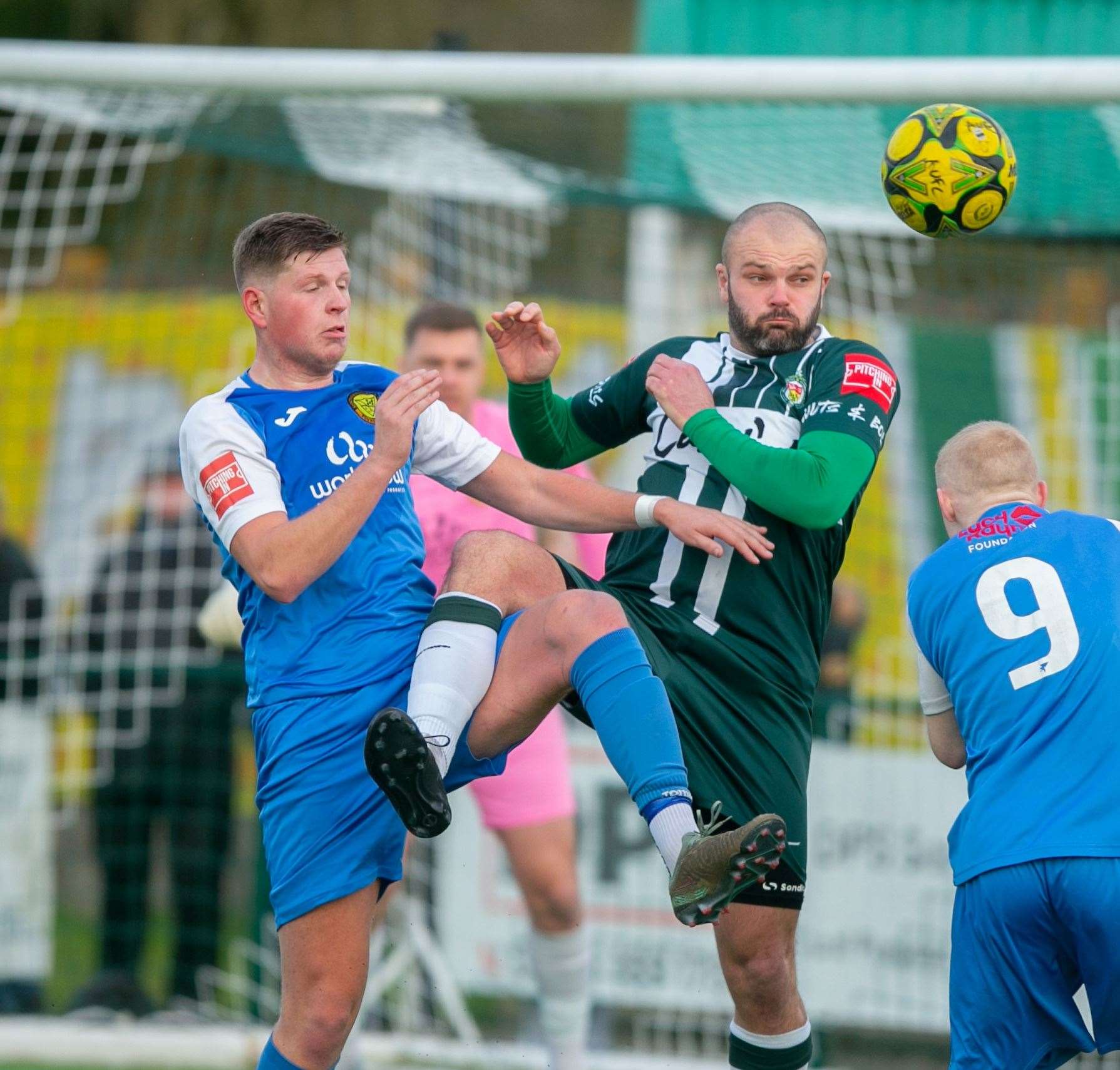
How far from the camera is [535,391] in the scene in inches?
179

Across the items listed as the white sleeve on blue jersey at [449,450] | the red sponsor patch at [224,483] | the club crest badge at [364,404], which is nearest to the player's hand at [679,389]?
the white sleeve on blue jersey at [449,450]

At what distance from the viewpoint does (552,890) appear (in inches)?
230

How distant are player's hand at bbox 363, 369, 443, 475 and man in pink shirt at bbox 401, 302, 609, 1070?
184cm

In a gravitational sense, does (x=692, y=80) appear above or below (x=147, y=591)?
above

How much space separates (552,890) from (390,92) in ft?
10.9

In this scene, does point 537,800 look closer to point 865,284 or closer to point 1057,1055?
point 1057,1055

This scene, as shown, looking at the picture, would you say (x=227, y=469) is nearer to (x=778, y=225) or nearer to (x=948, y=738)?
(x=778, y=225)

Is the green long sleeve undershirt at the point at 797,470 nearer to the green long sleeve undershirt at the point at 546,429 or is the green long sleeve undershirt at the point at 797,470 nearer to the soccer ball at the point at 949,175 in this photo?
the green long sleeve undershirt at the point at 546,429

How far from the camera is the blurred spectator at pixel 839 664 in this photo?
24.4ft

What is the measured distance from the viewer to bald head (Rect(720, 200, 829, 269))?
428 centimetres

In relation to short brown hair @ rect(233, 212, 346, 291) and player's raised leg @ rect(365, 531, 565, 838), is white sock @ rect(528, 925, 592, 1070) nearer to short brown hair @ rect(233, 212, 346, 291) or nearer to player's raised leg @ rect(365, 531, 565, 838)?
player's raised leg @ rect(365, 531, 565, 838)

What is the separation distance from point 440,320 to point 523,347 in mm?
1519

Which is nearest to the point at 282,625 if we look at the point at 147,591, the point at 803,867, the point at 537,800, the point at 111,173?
the point at 803,867

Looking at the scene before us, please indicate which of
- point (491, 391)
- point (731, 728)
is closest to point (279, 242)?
point (731, 728)
